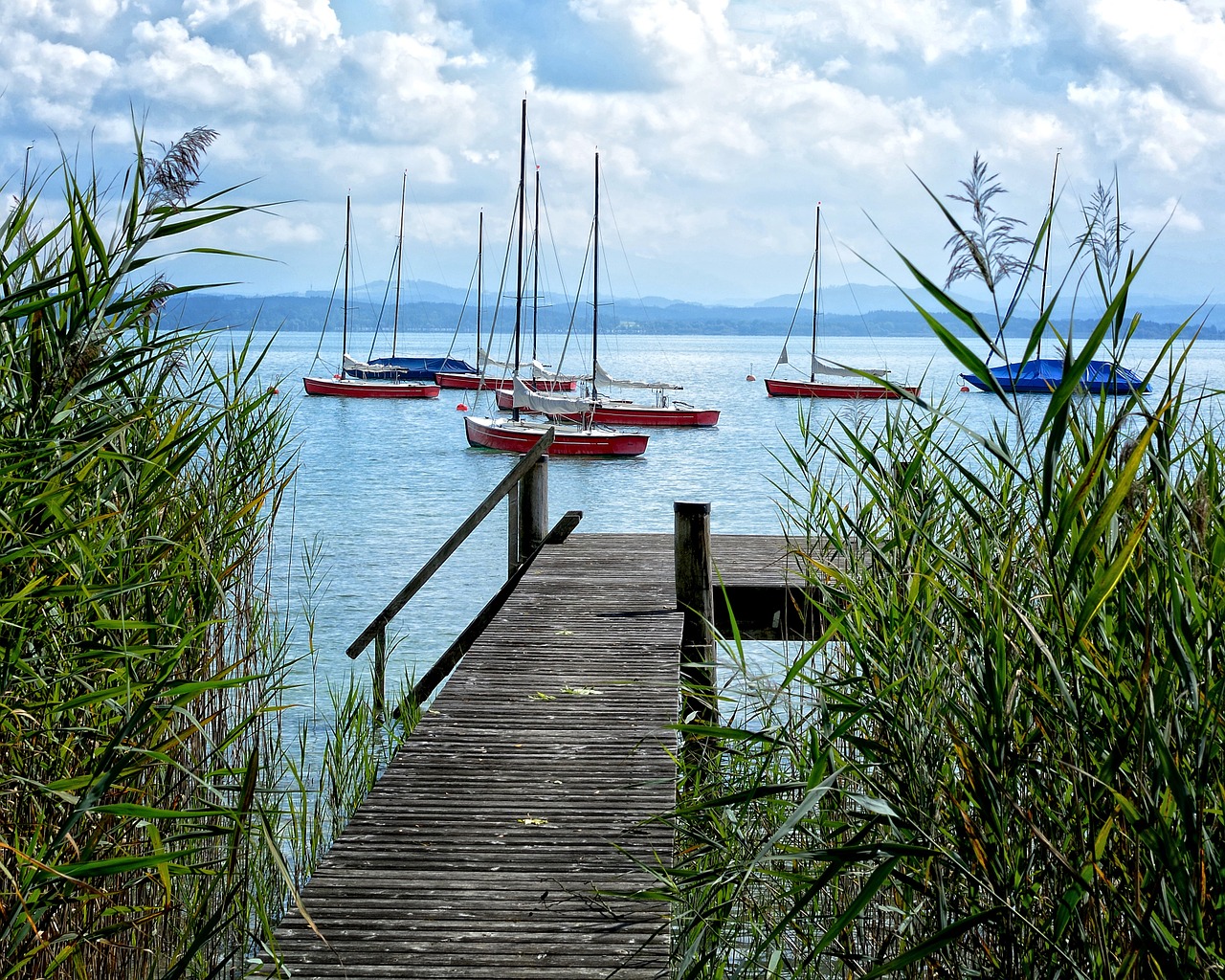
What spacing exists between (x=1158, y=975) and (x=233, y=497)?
4.22 m

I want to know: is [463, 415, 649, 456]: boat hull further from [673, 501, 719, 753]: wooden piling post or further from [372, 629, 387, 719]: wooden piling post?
[673, 501, 719, 753]: wooden piling post

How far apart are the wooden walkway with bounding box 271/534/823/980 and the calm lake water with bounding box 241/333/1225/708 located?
865 mm

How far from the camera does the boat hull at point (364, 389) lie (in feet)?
180

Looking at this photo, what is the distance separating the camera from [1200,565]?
2.36m

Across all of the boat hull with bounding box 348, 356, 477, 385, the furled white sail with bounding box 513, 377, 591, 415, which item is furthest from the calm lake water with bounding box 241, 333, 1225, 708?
the boat hull with bounding box 348, 356, 477, 385

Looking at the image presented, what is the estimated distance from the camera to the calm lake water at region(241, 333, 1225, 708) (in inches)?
563

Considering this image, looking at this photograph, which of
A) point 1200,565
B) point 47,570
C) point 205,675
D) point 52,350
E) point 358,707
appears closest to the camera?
point 1200,565

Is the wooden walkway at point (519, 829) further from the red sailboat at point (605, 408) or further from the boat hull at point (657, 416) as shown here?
the boat hull at point (657, 416)

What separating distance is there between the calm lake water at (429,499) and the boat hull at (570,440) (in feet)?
1.66

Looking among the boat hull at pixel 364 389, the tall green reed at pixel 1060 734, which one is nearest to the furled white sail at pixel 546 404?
the boat hull at pixel 364 389

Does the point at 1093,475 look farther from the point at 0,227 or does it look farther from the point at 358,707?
the point at 358,707

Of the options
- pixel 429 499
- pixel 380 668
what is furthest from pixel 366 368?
pixel 380 668

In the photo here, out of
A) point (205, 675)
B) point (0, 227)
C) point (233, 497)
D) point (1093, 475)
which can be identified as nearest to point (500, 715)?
point (205, 675)

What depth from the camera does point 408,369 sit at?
61.8 metres
